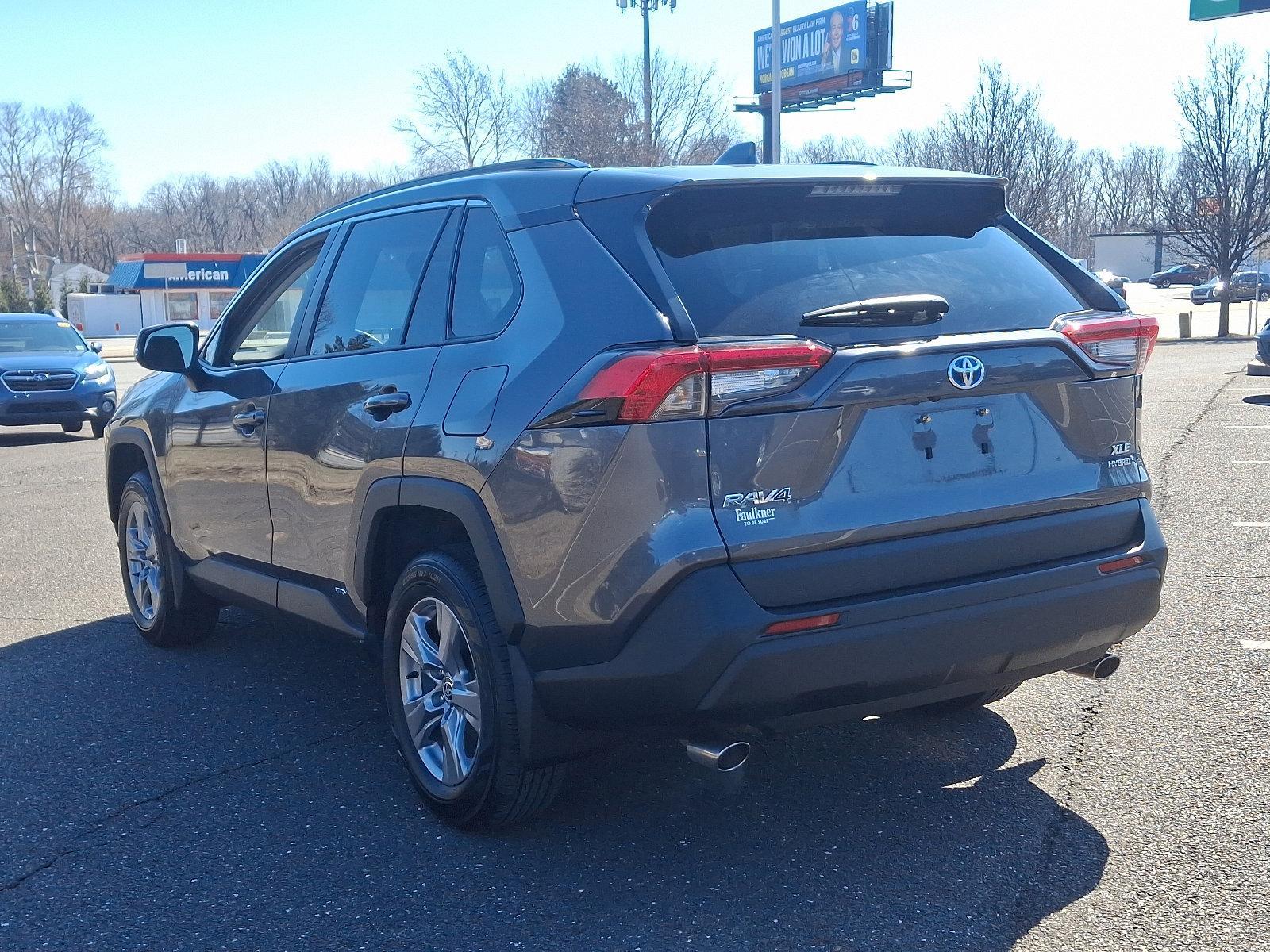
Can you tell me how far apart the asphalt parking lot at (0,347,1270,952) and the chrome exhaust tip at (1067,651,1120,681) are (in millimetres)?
375

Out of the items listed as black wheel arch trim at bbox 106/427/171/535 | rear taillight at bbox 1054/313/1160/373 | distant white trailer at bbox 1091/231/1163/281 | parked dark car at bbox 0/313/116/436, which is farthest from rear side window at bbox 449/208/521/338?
distant white trailer at bbox 1091/231/1163/281

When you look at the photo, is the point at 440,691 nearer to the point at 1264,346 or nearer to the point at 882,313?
the point at 882,313

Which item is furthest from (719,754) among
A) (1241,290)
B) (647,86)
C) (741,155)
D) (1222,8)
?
(1241,290)

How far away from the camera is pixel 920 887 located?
10.9 feet

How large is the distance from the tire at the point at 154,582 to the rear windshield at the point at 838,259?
326 cm

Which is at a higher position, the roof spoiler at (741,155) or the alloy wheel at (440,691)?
the roof spoiler at (741,155)

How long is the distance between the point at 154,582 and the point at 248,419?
151cm

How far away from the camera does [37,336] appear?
56.1ft

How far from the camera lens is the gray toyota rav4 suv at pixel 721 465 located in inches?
123

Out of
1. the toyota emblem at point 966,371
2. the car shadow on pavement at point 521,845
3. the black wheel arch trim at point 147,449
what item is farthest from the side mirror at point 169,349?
the toyota emblem at point 966,371

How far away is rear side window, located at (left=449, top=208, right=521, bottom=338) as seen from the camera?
143 inches

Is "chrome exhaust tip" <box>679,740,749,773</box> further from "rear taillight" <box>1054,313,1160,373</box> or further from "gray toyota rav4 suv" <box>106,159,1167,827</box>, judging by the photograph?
"rear taillight" <box>1054,313,1160,373</box>

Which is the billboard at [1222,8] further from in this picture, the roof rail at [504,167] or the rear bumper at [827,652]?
the rear bumper at [827,652]

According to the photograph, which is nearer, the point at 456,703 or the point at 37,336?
the point at 456,703
